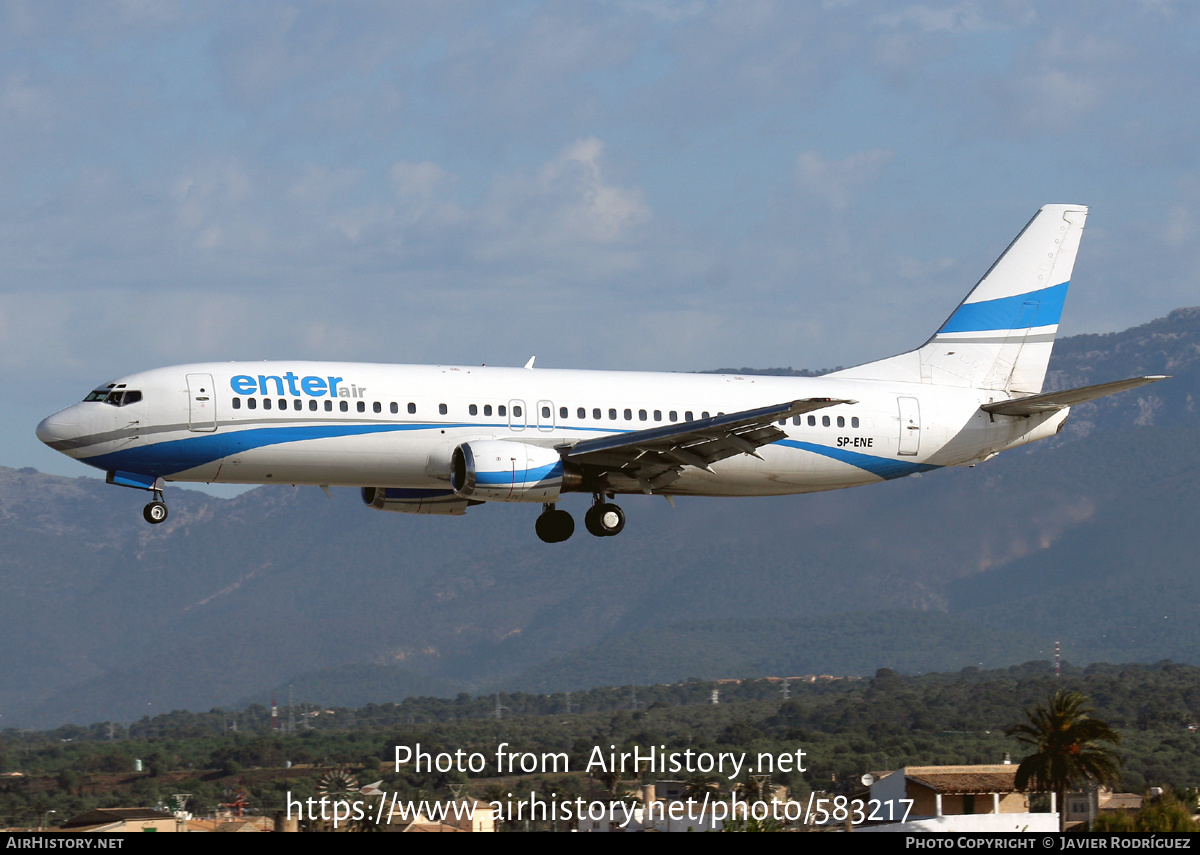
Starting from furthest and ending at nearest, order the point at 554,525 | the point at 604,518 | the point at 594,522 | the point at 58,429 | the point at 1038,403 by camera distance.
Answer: the point at 1038,403
the point at 554,525
the point at 594,522
the point at 604,518
the point at 58,429

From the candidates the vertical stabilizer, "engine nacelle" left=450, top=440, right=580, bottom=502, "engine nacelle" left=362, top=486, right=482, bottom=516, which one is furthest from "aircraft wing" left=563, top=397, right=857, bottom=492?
the vertical stabilizer

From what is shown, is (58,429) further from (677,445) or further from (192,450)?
(677,445)

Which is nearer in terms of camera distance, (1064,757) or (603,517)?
(603,517)

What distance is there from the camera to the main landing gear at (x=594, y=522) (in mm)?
52219

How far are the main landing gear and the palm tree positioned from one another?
45.7 metres

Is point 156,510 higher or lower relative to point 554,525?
higher

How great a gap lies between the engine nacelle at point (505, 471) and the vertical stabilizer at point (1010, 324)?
13.7 m

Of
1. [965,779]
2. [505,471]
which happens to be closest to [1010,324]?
[505,471]

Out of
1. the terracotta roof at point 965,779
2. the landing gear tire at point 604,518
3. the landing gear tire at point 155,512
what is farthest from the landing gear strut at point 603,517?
the terracotta roof at point 965,779

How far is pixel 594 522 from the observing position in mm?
52625

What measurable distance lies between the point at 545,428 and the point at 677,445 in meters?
3.97

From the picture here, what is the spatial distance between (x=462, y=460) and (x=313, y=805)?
200 ft
